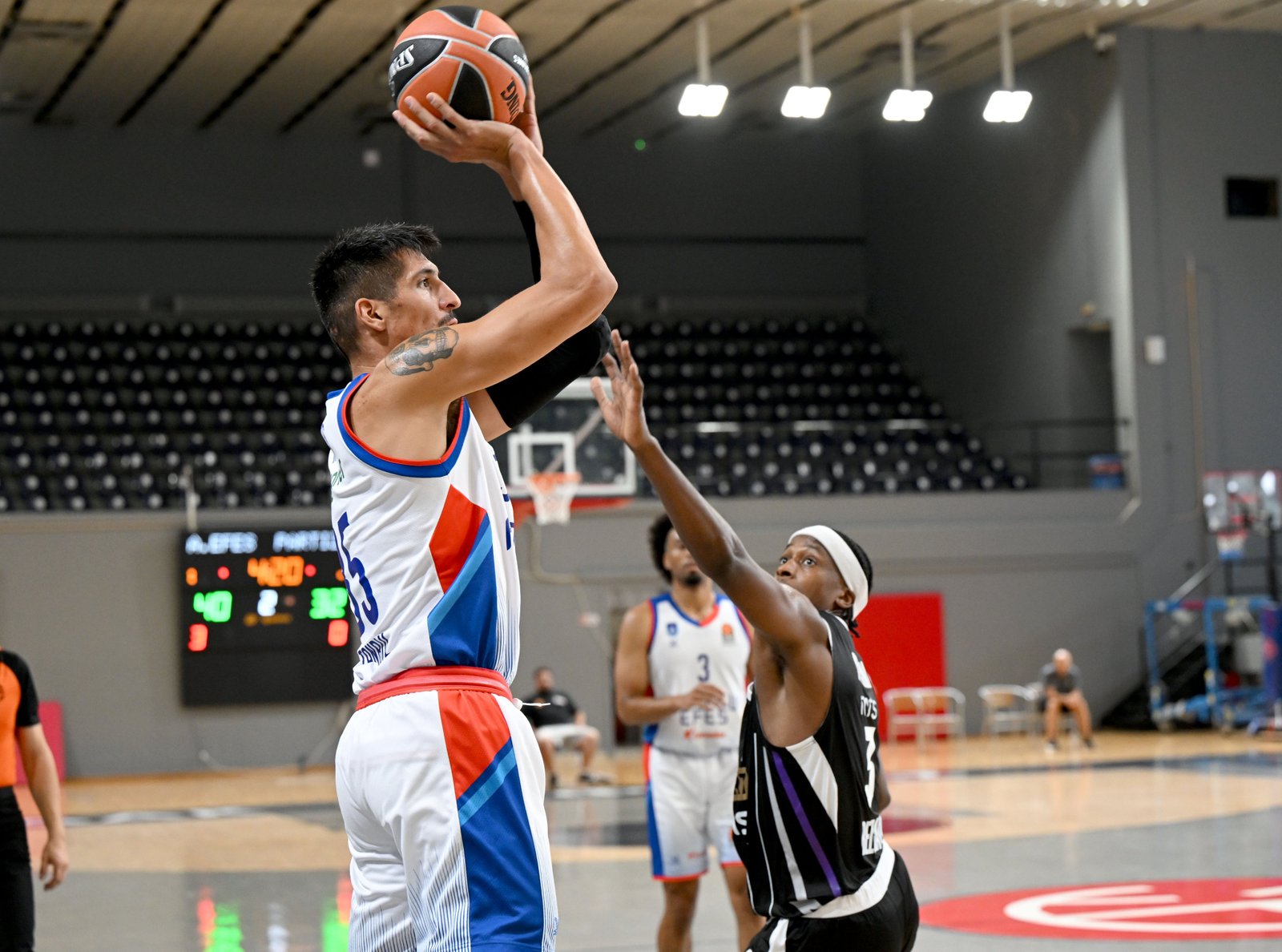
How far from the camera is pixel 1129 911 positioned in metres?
8.17

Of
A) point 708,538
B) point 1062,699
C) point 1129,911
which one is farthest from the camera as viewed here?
point 1062,699

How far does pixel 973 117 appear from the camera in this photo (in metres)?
24.3

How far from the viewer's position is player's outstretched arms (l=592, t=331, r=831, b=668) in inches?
130

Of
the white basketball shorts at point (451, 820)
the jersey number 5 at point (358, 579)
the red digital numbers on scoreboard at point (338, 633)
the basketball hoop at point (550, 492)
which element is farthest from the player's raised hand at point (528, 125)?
the red digital numbers on scoreboard at point (338, 633)

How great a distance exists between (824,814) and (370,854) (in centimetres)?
137

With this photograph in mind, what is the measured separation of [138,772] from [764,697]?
16309 mm

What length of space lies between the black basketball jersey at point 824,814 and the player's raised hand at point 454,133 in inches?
61.1

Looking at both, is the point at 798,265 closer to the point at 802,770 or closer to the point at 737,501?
the point at 737,501

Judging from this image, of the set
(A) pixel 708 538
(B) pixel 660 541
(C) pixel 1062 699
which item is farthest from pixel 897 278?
(A) pixel 708 538

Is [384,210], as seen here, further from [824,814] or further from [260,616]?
[824,814]

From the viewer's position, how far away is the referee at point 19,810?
16.8 ft

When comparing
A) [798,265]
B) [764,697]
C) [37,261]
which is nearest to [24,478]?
[37,261]

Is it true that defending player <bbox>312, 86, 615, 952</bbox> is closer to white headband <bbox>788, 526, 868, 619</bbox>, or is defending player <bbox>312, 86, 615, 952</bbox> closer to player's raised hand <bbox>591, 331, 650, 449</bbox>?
player's raised hand <bbox>591, 331, 650, 449</bbox>

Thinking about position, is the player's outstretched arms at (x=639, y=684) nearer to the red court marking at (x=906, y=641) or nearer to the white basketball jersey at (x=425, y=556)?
the white basketball jersey at (x=425, y=556)
